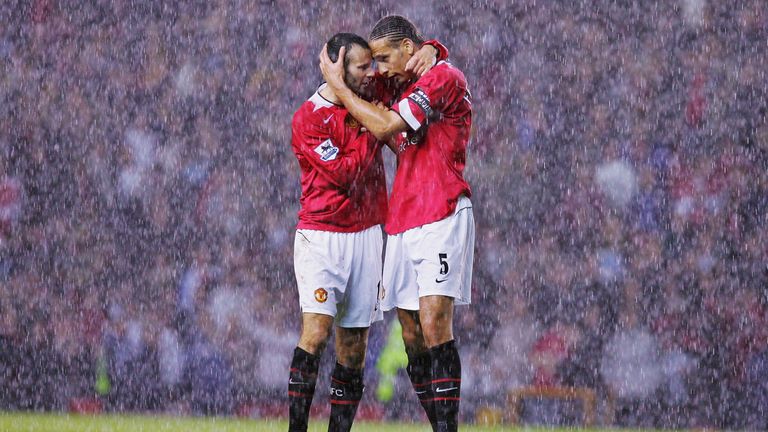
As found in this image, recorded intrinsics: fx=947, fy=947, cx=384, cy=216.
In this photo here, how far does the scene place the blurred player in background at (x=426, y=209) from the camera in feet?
11.0

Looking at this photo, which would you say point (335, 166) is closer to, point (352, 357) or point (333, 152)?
point (333, 152)

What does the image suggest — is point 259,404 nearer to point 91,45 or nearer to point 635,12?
point 91,45

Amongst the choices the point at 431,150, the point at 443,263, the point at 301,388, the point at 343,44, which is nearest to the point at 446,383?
the point at 443,263

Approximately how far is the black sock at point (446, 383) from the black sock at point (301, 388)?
1.54ft

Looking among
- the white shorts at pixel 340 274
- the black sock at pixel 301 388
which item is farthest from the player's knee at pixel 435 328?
the black sock at pixel 301 388

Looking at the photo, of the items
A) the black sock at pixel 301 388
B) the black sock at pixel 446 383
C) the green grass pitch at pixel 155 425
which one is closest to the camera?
the black sock at pixel 446 383

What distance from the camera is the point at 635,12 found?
6387 mm

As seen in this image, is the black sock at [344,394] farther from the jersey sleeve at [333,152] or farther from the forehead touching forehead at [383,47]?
the forehead touching forehead at [383,47]

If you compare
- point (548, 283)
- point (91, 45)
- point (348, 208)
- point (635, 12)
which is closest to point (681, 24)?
point (635, 12)

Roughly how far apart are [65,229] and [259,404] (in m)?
1.83

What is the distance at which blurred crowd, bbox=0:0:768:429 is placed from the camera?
594 centimetres

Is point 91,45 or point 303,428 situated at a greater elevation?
point 91,45

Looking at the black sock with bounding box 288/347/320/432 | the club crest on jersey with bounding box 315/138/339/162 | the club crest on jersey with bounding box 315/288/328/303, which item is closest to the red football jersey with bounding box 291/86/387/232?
the club crest on jersey with bounding box 315/138/339/162

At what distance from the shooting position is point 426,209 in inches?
135
